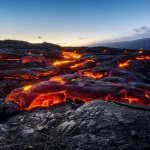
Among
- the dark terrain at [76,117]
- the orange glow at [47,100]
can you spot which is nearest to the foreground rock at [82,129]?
the dark terrain at [76,117]

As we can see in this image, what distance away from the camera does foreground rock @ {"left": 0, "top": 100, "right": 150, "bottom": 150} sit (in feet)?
19.9

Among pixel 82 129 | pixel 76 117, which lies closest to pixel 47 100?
pixel 76 117

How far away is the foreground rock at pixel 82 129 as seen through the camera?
6.07 meters

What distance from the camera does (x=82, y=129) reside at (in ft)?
22.4

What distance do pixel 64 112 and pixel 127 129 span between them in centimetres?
283

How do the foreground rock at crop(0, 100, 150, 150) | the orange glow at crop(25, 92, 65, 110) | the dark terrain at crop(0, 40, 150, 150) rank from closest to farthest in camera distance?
1. the foreground rock at crop(0, 100, 150, 150)
2. the dark terrain at crop(0, 40, 150, 150)
3. the orange glow at crop(25, 92, 65, 110)

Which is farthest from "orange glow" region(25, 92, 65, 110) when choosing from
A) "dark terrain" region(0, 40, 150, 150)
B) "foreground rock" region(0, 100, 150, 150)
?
"foreground rock" region(0, 100, 150, 150)

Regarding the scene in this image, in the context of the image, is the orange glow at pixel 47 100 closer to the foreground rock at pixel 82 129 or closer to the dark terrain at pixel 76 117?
the dark terrain at pixel 76 117

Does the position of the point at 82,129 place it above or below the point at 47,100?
below

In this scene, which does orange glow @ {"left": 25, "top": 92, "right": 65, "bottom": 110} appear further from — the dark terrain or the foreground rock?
the foreground rock

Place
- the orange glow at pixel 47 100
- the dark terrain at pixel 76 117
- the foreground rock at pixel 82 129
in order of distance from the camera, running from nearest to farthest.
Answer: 1. the foreground rock at pixel 82 129
2. the dark terrain at pixel 76 117
3. the orange glow at pixel 47 100

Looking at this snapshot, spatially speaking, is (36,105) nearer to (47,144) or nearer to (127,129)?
(47,144)

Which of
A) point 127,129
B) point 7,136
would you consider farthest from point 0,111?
point 127,129

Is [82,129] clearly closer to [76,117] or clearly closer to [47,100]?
[76,117]
